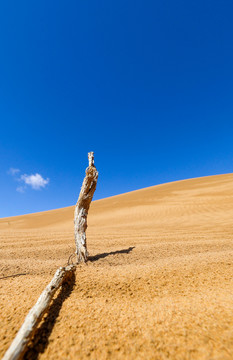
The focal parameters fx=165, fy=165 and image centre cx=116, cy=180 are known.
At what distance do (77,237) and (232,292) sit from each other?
3383 millimetres

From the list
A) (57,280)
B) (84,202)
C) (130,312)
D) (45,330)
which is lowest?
(130,312)

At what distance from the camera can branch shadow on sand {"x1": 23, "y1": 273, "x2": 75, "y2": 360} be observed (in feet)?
5.06

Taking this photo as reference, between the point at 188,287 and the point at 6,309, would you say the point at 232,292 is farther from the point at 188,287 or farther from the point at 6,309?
the point at 6,309

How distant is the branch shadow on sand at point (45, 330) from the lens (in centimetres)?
154

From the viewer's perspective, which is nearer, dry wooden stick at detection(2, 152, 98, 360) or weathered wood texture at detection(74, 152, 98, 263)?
dry wooden stick at detection(2, 152, 98, 360)

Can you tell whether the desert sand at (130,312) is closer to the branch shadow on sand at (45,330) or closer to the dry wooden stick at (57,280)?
the branch shadow on sand at (45,330)

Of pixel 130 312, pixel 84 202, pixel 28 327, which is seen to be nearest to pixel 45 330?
pixel 28 327

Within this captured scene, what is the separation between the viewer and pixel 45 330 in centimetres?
180

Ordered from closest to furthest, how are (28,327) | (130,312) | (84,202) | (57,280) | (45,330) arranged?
(28,327) → (45,330) → (130,312) → (57,280) → (84,202)

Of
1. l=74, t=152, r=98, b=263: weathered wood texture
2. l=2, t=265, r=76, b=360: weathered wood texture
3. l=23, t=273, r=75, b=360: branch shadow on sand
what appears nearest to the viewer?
l=2, t=265, r=76, b=360: weathered wood texture

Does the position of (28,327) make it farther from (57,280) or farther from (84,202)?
(84,202)

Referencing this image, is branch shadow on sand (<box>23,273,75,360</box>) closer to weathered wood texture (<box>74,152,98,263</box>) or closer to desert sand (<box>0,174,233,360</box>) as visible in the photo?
desert sand (<box>0,174,233,360</box>)

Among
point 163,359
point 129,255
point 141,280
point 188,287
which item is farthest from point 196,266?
point 163,359

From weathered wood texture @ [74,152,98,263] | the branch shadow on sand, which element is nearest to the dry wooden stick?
weathered wood texture @ [74,152,98,263]
